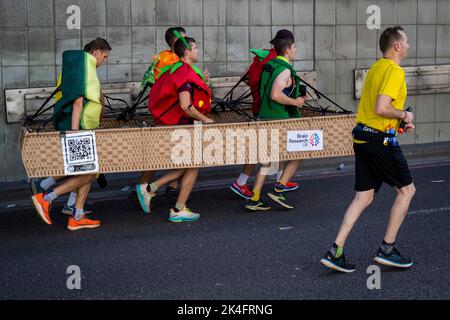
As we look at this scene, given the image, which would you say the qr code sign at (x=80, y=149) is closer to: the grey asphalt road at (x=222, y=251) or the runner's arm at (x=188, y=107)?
the grey asphalt road at (x=222, y=251)

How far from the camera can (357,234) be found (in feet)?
28.9

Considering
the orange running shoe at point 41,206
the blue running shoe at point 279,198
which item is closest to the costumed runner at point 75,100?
the orange running shoe at point 41,206

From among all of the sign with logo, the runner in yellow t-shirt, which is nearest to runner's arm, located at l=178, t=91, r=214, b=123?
the sign with logo

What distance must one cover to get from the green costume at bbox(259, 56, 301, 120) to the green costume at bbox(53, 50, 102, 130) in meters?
1.76

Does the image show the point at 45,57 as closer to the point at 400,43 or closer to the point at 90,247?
the point at 90,247

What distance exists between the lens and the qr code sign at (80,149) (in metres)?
8.88

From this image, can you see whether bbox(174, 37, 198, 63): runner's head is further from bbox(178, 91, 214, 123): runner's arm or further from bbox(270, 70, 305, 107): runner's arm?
bbox(270, 70, 305, 107): runner's arm

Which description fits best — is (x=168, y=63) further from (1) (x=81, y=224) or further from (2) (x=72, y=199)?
(1) (x=81, y=224)

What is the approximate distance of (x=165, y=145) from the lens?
927 centimetres

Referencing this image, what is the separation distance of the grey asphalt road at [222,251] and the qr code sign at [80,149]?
2.44ft

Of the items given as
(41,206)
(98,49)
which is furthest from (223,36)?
(41,206)

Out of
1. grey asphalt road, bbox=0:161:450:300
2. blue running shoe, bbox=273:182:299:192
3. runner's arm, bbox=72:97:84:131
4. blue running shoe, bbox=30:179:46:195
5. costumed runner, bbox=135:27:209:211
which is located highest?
costumed runner, bbox=135:27:209:211

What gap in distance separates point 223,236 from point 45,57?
476cm

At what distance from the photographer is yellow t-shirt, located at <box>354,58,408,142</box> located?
23.7ft
